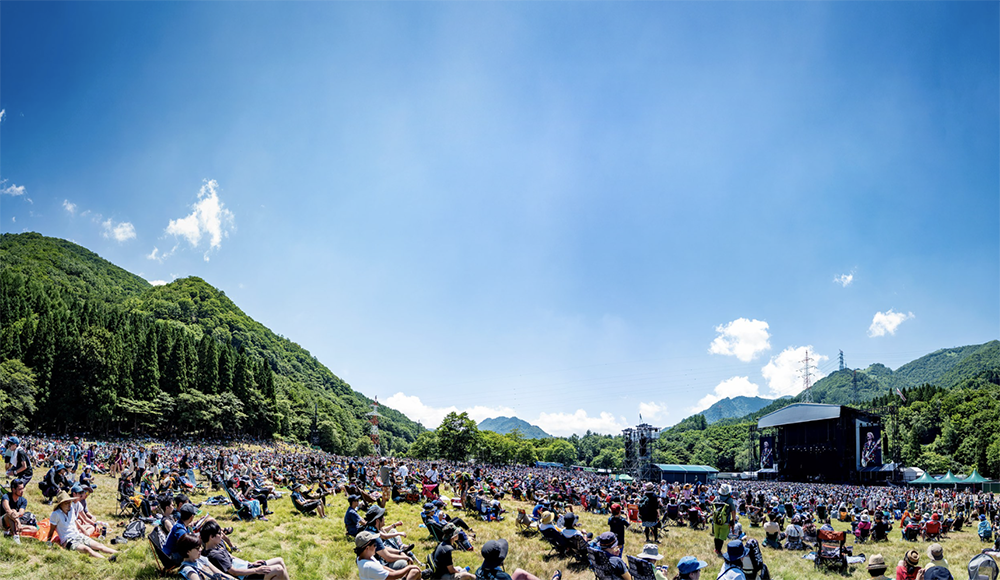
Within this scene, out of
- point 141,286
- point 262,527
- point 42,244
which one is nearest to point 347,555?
point 262,527

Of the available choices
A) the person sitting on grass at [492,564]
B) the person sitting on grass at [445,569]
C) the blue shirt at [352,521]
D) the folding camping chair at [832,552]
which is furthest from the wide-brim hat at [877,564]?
the blue shirt at [352,521]

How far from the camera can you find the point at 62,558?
728 cm

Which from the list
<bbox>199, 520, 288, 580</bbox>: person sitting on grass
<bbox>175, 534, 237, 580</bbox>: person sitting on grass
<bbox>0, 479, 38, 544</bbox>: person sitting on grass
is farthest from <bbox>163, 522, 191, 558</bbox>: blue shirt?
<bbox>0, 479, 38, 544</bbox>: person sitting on grass

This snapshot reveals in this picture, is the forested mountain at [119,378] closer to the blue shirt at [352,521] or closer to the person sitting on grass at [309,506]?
the person sitting on grass at [309,506]

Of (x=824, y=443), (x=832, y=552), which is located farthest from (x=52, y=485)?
(x=824, y=443)

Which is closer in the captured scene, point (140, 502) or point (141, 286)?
point (140, 502)

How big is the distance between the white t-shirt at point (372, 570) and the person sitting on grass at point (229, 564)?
1.02m

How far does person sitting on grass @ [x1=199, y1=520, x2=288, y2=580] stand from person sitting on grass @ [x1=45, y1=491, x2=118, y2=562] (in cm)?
305

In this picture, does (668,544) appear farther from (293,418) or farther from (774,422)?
(293,418)

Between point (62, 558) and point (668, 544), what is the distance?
12.5 m

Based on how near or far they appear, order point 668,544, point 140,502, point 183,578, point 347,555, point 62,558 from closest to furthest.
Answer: point 183,578 < point 62,558 < point 347,555 < point 140,502 < point 668,544

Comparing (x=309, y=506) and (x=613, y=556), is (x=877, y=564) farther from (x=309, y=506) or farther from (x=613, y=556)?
(x=309, y=506)

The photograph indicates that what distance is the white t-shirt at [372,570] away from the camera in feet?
19.9

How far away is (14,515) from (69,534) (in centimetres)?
92
